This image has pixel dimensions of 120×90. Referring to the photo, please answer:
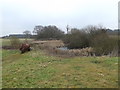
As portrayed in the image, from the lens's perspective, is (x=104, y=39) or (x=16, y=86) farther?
(x=104, y=39)

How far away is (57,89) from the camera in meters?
8.20

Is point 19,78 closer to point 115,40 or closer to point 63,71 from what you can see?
point 63,71

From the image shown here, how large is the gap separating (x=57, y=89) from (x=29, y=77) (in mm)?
2488

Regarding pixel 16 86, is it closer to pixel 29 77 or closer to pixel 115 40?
pixel 29 77

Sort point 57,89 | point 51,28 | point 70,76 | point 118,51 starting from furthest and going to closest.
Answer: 1. point 51,28
2. point 118,51
3. point 70,76
4. point 57,89

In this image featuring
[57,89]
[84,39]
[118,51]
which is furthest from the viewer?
[84,39]

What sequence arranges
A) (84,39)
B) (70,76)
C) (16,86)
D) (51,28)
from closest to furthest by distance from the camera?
(16,86) < (70,76) < (84,39) < (51,28)

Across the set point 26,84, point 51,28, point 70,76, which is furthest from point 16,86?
point 51,28

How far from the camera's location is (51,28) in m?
65.1

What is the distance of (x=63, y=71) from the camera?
11367 millimetres

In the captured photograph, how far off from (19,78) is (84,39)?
1054 inches

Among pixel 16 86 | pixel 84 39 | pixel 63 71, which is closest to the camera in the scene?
pixel 16 86

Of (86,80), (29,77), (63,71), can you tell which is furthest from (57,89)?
(63,71)

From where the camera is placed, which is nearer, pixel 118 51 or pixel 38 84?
pixel 38 84
